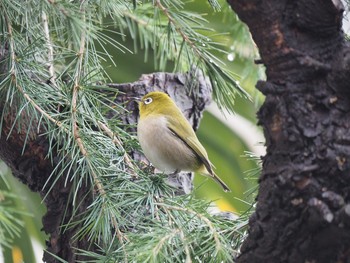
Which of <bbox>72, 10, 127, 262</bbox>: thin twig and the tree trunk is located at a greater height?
the tree trunk

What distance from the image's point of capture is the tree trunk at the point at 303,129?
114 cm

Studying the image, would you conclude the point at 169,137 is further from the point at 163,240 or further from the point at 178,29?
the point at 163,240

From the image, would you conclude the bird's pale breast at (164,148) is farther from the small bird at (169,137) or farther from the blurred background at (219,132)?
the blurred background at (219,132)

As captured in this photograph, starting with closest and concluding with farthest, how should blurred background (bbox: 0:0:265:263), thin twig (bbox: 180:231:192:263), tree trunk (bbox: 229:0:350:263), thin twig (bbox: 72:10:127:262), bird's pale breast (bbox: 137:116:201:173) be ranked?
1. tree trunk (bbox: 229:0:350:263)
2. thin twig (bbox: 180:231:192:263)
3. thin twig (bbox: 72:10:127:262)
4. bird's pale breast (bbox: 137:116:201:173)
5. blurred background (bbox: 0:0:265:263)

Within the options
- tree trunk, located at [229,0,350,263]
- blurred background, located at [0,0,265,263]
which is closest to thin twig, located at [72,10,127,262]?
tree trunk, located at [229,0,350,263]

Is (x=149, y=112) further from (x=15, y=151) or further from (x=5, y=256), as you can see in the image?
(x=5, y=256)

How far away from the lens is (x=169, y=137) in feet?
7.05

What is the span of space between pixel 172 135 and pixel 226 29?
32.5 inches

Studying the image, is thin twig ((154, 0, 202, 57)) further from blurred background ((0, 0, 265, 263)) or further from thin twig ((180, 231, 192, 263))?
blurred background ((0, 0, 265, 263))

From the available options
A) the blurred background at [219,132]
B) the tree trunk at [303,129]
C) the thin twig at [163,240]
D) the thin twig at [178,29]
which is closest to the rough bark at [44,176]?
the thin twig at [178,29]

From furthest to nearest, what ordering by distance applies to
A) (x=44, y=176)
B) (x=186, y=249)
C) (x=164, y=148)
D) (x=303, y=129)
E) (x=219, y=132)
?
(x=219, y=132) → (x=164, y=148) → (x=44, y=176) → (x=186, y=249) → (x=303, y=129)

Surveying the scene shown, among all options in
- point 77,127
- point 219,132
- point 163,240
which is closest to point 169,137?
point 77,127

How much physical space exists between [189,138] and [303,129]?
3.23 ft

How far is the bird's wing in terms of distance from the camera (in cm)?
211
